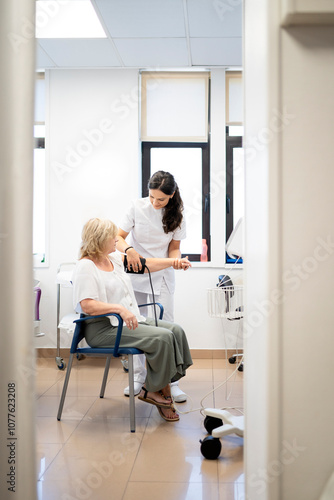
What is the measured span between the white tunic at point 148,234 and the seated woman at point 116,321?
0.34 meters

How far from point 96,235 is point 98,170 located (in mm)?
1754

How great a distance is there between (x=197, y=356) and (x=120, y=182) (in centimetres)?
168

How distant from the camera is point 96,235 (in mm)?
2693

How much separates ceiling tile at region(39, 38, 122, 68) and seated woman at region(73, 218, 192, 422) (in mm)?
1774

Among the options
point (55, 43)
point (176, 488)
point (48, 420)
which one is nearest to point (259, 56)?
point (176, 488)

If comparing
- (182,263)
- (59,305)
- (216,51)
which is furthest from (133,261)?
(216,51)

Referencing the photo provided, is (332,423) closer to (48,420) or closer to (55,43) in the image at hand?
(48,420)

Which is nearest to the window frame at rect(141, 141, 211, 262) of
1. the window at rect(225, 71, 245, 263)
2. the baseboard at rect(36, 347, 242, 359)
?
the window at rect(225, 71, 245, 263)

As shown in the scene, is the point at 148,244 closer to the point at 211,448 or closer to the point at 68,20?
the point at 211,448

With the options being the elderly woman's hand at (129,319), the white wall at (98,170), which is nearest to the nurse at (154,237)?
the elderly woman's hand at (129,319)

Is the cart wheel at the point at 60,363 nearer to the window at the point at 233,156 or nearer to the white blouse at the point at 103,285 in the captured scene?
the white blouse at the point at 103,285

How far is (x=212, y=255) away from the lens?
430 centimetres

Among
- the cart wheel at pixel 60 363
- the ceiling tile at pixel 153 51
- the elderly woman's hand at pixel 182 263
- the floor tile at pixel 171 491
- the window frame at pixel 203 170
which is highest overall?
the ceiling tile at pixel 153 51

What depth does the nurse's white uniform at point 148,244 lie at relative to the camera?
318cm
